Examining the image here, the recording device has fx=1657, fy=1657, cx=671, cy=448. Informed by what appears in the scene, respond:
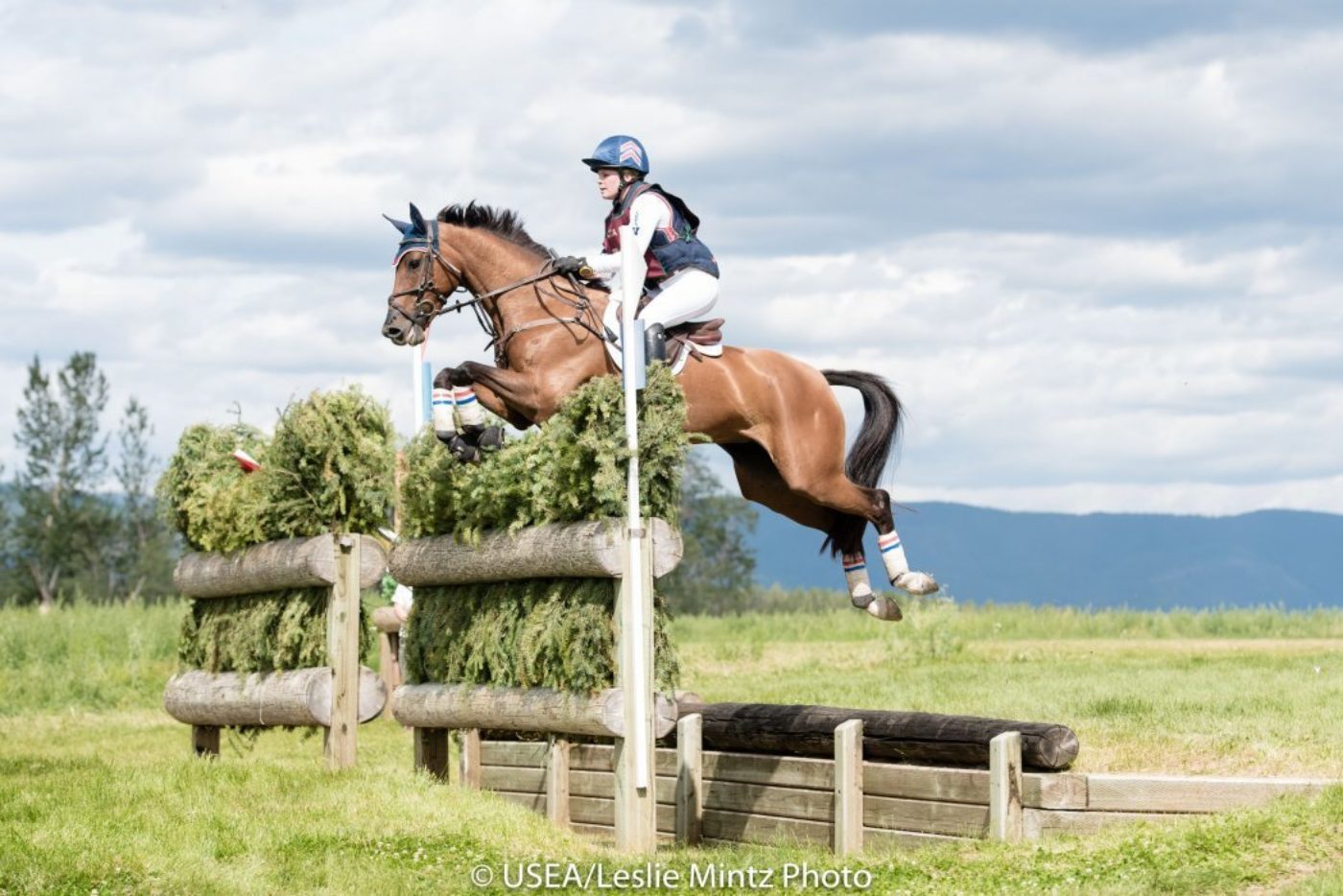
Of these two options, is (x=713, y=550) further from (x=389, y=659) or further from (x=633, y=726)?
(x=633, y=726)

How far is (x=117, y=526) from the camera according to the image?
54.8 meters

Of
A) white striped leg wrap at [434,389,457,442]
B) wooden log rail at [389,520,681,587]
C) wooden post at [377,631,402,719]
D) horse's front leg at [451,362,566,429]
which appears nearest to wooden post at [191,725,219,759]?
wooden post at [377,631,402,719]

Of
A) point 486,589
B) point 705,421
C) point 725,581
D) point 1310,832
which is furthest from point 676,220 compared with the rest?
point 725,581

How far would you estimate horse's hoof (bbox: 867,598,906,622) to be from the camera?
33.4ft

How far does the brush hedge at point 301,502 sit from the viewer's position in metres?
10.7

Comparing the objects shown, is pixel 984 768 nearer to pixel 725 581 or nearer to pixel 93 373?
pixel 725 581

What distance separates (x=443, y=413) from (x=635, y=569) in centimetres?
157

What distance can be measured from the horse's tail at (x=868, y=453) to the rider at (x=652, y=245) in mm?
1471

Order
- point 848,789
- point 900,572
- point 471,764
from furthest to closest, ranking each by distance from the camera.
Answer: point 471,764 → point 900,572 → point 848,789

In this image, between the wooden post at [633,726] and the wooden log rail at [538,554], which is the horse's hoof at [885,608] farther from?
the wooden post at [633,726]

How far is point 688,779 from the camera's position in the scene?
393 inches

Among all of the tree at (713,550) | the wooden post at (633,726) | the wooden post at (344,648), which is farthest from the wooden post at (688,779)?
the tree at (713,550)

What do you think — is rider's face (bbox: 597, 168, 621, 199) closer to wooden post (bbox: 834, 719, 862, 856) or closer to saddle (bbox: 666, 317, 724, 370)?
saddle (bbox: 666, 317, 724, 370)

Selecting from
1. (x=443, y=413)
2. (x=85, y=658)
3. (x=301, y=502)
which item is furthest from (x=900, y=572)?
(x=85, y=658)
